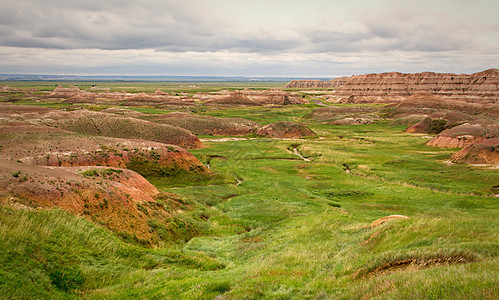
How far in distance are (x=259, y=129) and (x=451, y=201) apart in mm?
65869

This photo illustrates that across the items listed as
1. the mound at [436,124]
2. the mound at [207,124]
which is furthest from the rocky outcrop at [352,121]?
the mound at [207,124]

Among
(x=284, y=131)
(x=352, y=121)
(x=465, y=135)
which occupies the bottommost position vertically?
(x=284, y=131)

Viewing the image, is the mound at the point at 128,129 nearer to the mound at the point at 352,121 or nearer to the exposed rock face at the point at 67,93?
the mound at the point at 352,121

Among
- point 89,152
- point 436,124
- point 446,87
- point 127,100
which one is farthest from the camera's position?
point 446,87

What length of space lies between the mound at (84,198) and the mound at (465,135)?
64.5 m

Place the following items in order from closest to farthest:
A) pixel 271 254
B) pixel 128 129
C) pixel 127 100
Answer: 1. pixel 271 254
2. pixel 128 129
3. pixel 127 100

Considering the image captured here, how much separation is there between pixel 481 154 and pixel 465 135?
17.5m

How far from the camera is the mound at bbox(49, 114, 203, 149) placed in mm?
68375

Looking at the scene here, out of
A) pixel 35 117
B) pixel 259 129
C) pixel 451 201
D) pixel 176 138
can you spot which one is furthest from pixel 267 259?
pixel 259 129

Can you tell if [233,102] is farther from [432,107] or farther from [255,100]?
[432,107]

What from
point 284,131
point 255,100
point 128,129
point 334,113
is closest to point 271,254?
point 128,129

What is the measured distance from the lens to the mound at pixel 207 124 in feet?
300

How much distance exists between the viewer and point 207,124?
94.3 meters

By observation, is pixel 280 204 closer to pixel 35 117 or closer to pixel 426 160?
pixel 426 160
